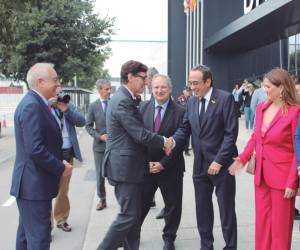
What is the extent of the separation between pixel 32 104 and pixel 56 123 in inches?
11.7

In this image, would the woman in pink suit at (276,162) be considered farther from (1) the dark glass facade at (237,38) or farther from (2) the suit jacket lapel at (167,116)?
(1) the dark glass facade at (237,38)

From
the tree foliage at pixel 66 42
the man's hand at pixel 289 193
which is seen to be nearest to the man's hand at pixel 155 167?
the man's hand at pixel 289 193

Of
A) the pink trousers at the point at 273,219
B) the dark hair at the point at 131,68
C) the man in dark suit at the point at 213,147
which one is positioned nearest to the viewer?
the pink trousers at the point at 273,219

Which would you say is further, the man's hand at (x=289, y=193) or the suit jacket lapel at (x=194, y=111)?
the suit jacket lapel at (x=194, y=111)

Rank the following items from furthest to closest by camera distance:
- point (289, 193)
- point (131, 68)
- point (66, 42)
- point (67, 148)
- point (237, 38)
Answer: point (66, 42)
point (237, 38)
point (67, 148)
point (131, 68)
point (289, 193)

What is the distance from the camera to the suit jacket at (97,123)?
6.73 meters

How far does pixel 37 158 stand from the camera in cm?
347

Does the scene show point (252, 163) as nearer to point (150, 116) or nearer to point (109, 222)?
point (150, 116)

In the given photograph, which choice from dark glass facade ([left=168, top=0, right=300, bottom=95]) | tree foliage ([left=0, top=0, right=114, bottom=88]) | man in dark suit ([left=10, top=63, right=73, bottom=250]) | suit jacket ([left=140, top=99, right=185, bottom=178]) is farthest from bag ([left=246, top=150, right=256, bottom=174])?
tree foliage ([left=0, top=0, right=114, bottom=88])

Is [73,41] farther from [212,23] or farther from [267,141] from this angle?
[267,141]

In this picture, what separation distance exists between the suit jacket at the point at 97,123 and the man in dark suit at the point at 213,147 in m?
2.27

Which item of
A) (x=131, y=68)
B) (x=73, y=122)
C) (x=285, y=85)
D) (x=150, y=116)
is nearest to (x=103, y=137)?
(x=73, y=122)

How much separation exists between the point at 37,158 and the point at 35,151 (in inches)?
2.3

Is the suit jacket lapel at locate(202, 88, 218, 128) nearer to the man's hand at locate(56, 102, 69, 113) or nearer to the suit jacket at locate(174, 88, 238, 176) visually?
the suit jacket at locate(174, 88, 238, 176)
